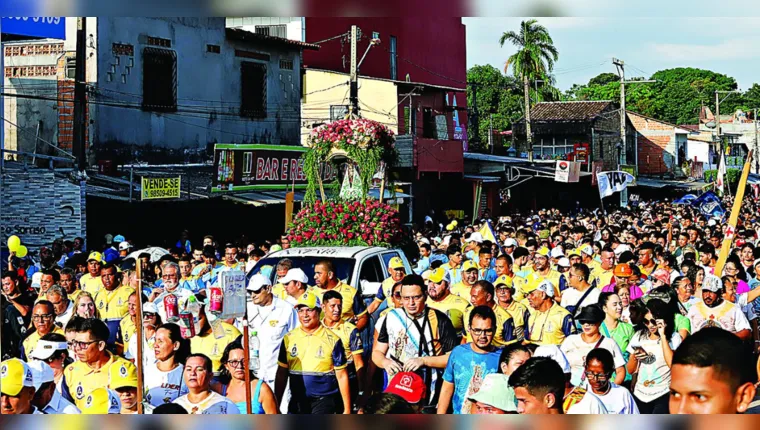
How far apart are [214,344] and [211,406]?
1.65 metres

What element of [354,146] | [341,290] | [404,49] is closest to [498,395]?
[341,290]

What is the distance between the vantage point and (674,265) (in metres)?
12.4

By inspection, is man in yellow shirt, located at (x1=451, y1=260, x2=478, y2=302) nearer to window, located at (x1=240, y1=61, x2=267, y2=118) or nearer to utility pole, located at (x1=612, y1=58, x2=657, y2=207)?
window, located at (x1=240, y1=61, x2=267, y2=118)

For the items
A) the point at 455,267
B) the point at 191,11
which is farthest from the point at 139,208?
the point at 191,11

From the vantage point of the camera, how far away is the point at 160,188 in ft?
68.1

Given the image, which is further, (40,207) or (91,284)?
(40,207)

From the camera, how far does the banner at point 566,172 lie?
106ft

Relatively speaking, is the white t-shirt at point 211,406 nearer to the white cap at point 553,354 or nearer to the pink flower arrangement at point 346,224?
the white cap at point 553,354

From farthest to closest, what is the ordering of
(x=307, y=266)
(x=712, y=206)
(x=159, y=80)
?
(x=712, y=206) → (x=159, y=80) → (x=307, y=266)

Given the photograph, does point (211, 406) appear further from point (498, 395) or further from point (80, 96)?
point (80, 96)

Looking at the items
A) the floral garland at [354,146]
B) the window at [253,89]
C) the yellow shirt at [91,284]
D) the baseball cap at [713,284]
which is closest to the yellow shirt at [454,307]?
the baseball cap at [713,284]

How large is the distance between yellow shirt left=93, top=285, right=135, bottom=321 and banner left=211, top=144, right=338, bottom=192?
1060cm

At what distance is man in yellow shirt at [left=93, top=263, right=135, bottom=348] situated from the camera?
10.4 meters

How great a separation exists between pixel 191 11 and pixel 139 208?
14723 mm
